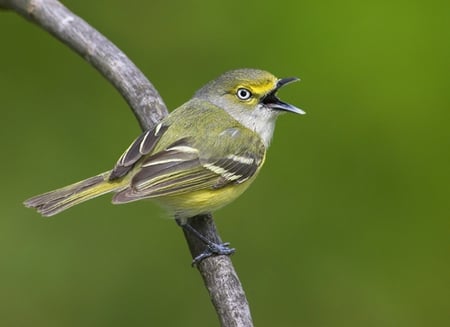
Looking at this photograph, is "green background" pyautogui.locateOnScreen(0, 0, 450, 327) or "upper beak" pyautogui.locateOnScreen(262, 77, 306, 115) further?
"green background" pyautogui.locateOnScreen(0, 0, 450, 327)

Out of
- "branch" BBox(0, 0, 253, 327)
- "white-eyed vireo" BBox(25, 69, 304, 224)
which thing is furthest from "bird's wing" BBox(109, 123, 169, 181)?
"branch" BBox(0, 0, 253, 327)

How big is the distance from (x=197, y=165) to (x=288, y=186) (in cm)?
73

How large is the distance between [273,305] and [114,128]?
3.92 feet

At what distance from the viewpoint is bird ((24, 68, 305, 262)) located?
382 cm

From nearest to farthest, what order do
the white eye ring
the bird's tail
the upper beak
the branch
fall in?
1. the bird's tail
2. the branch
3. the upper beak
4. the white eye ring

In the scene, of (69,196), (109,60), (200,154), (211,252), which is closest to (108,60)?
(109,60)

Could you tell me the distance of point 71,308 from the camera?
4.48 meters

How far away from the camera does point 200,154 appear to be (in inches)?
161

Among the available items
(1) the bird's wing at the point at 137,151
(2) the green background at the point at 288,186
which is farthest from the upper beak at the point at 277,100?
(1) the bird's wing at the point at 137,151

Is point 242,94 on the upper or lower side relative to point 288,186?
upper

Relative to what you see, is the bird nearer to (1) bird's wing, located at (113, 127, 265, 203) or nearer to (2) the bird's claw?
(1) bird's wing, located at (113, 127, 265, 203)

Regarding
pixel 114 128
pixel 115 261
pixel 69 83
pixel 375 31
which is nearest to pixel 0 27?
pixel 69 83

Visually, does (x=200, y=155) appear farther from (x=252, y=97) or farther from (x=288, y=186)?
(x=288, y=186)

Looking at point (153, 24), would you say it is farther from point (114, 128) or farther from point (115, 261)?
point (115, 261)
